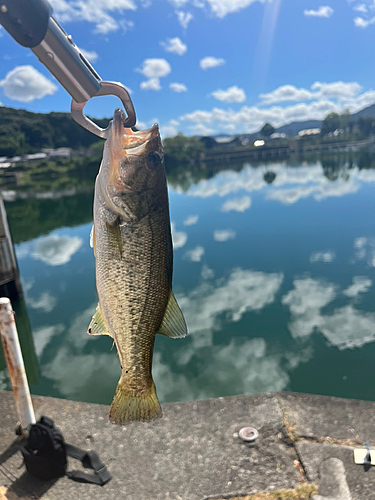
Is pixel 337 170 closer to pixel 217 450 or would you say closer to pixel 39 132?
pixel 217 450

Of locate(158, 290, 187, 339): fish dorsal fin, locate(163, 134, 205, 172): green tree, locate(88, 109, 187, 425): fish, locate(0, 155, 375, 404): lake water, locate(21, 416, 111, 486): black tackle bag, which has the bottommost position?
locate(0, 155, 375, 404): lake water

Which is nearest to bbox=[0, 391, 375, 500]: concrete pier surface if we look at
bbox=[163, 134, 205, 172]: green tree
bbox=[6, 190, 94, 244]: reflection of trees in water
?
bbox=[6, 190, 94, 244]: reflection of trees in water

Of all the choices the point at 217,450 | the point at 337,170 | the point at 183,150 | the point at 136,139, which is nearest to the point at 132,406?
the point at 136,139

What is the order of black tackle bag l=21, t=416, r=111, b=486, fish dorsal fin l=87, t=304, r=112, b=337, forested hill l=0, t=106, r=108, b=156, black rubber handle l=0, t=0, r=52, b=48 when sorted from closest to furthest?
1. black rubber handle l=0, t=0, r=52, b=48
2. fish dorsal fin l=87, t=304, r=112, b=337
3. black tackle bag l=21, t=416, r=111, b=486
4. forested hill l=0, t=106, r=108, b=156

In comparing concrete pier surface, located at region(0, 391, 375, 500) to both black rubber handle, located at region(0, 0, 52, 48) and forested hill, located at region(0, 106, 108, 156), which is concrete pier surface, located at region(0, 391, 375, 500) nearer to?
black rubber handle, located at region(0, 0, 52, 48)

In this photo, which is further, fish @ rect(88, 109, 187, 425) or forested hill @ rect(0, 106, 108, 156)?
forested hill @ rect(0, 106, 108, 156)
